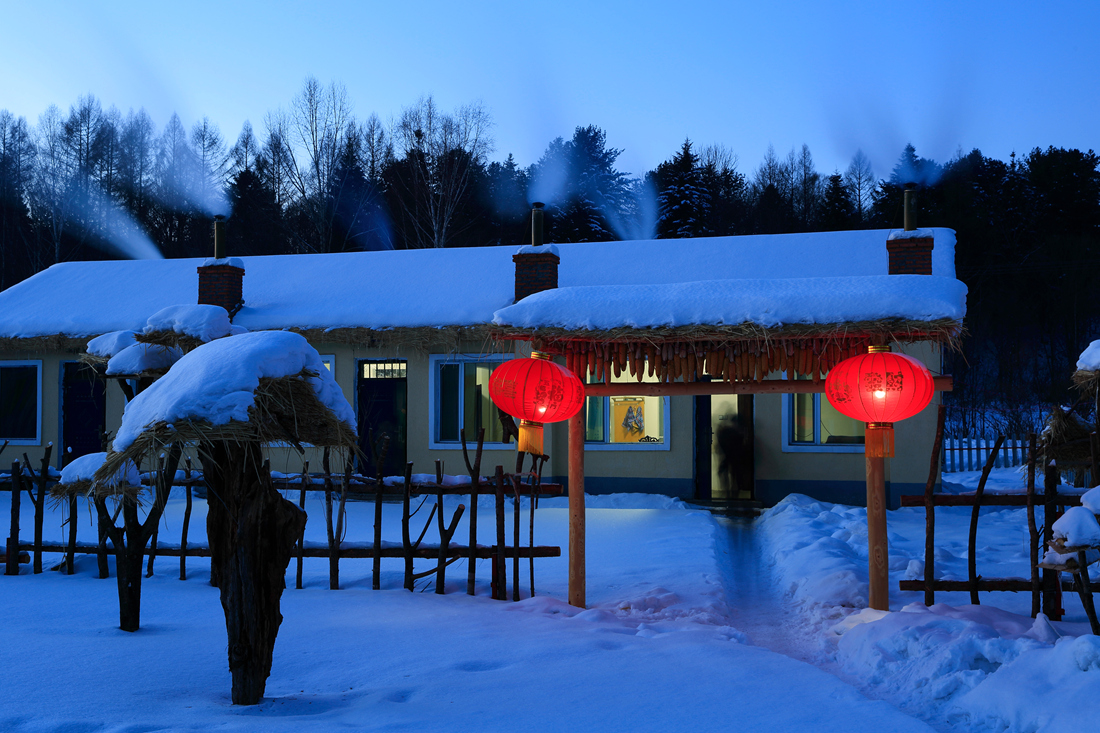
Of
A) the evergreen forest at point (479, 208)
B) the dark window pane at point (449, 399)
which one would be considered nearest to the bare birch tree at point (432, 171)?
the evergreen forest at point (479, 208)

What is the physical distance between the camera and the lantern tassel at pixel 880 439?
5984 mm

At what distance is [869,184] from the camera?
3612 centimetres

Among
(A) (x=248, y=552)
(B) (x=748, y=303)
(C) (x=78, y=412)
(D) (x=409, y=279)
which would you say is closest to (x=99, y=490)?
(A) (x=248, y=552)

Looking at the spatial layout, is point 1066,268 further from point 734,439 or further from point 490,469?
point 490,469

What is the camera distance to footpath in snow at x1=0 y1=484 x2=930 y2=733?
3736 millimetres

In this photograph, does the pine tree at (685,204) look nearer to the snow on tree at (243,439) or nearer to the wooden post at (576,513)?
the wooden post at (576,513)

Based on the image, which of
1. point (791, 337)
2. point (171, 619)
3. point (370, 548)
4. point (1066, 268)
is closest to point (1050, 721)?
point (791, 337)

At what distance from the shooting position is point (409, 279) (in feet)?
47.1

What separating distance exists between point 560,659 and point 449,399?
29.7ft

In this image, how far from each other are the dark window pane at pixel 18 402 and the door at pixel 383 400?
21.2 ft

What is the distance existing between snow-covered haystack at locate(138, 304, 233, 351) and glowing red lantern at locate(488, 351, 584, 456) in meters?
4.18

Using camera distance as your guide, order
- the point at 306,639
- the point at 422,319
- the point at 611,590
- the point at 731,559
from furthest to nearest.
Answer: the point at 422,319, the point at 731,559, the point at 611,590, the point at 306,639

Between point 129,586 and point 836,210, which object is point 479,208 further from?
point 129,586

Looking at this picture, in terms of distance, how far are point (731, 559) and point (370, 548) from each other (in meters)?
4.35
